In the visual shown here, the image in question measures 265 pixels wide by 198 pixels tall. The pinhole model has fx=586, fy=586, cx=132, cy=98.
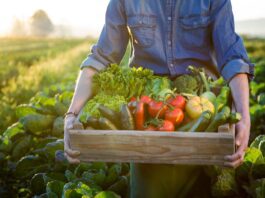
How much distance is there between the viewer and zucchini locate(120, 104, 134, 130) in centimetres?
326

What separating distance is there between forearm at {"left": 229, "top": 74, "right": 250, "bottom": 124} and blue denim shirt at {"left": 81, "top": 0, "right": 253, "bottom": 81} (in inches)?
3.9

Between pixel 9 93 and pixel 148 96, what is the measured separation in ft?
26.4

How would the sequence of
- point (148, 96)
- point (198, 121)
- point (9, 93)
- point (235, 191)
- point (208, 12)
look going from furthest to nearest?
point (9, 93)
point (235, 191)
point (208, 12)
point (148, 96)
point (198, 121)

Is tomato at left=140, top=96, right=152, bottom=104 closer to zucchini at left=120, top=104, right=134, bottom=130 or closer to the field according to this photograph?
zucchini at left=120, top=104, right=134, bottom=130

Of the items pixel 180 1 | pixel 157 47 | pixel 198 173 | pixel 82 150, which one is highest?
pixel 180 1

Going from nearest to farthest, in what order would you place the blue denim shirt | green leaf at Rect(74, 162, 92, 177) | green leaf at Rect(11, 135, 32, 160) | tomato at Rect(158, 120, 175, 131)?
tomato at Rect(158, 120, 175, 131) < the blue denim shirt < green leaf at Rect(74, 162, 92, 177) < green leaf at Rect(11, 135, 32, 160)

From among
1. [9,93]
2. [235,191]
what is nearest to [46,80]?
[9,93]

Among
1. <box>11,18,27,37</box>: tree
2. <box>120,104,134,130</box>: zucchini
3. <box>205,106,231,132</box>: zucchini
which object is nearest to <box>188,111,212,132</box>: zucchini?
<box>205,106,231,132</box>: zucchini

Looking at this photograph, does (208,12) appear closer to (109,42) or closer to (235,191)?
(109,42)

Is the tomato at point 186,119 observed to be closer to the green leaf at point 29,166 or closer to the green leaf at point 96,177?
the green leaf at point 96,177

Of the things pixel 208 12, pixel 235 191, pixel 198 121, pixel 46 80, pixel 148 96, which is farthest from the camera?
pixel 46 80

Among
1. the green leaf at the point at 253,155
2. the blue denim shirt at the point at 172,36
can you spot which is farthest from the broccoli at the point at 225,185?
the blue denim shirt at the point at 172,36

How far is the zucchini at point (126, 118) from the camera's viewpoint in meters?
3.26

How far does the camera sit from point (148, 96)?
141 inches
